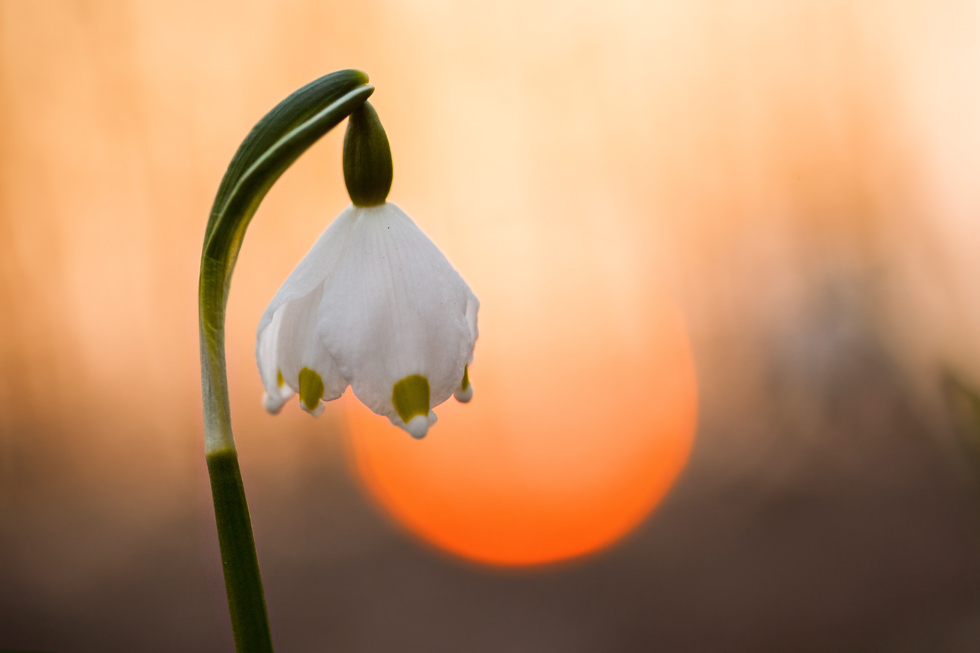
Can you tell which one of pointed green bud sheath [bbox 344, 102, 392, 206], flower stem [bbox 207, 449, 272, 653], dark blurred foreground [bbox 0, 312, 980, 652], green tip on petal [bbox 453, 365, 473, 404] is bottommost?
dark blurred foreground [bbox 0, 312, 980, 652]

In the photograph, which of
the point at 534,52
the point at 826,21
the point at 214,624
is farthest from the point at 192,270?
the point at 826,21

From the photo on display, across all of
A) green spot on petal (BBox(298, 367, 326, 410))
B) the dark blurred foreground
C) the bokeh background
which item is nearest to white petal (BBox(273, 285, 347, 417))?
green spot on petal (BBox(298, 367, 326, 410))

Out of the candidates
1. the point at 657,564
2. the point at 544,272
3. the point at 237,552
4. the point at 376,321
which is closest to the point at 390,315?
the point at 376,321

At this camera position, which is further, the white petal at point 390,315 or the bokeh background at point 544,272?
the bokeh background at point 544,272

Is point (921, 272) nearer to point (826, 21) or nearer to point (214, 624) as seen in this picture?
point (826, 21)

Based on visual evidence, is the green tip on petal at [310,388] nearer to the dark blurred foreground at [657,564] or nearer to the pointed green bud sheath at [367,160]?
the pointed green bud sheath at [367,160]

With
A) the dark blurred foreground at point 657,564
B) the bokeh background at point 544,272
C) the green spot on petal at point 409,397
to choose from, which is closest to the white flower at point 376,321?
the green spot on petal at point 409,397

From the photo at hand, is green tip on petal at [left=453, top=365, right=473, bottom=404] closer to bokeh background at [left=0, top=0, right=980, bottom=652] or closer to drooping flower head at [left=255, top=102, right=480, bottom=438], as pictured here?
drooping flower head at [left=255, top=102, right=480, bottom=438]
